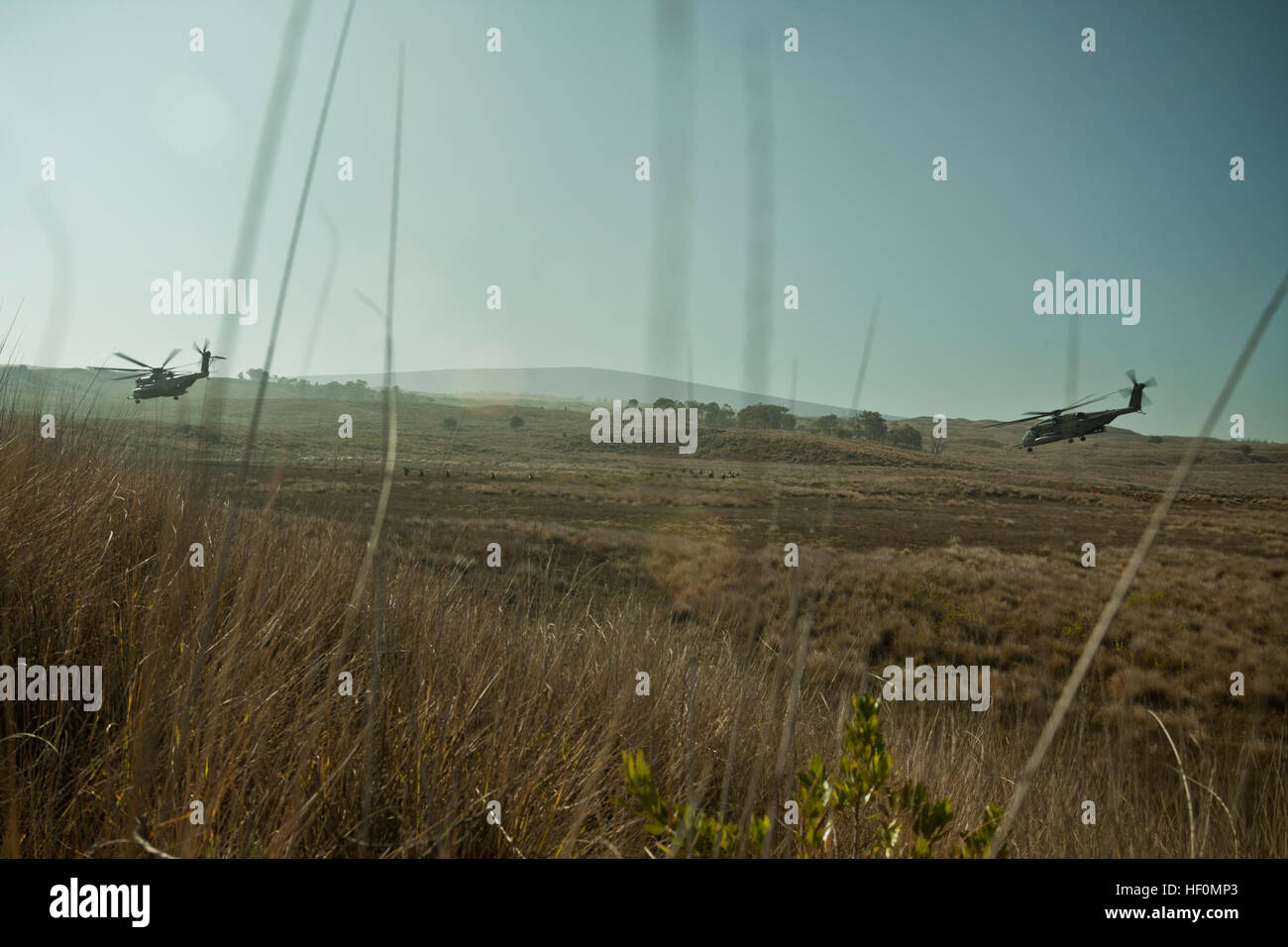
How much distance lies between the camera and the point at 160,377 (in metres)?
5.95

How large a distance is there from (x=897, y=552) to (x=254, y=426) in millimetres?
26587

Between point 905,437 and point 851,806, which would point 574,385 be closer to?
point 905,437

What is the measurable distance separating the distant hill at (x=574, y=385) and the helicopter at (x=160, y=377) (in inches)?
24.2

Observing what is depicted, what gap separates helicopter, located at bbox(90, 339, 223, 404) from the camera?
241cm

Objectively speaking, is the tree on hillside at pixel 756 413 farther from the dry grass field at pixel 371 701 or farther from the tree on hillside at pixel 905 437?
the tree on hillside at pixel 905 437

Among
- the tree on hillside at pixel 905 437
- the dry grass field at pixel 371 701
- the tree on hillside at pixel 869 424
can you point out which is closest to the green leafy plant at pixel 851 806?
the dry grass field at pixel 371 701

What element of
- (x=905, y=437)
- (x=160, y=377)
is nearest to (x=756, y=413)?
(x=160, y=377)

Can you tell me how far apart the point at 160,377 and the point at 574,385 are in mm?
139489

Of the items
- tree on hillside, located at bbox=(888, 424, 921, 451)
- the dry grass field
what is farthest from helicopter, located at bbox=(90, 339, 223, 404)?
tree on hillside, located at bbox=(888, 424, 921, 451)

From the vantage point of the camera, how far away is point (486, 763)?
1.40m

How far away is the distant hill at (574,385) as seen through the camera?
1.24 meters

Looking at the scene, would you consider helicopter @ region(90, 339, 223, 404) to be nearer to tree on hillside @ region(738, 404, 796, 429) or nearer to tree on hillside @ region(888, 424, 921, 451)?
tree on hillside @ region(738, 404, 796, 429)
